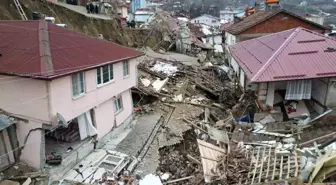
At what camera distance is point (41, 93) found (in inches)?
425

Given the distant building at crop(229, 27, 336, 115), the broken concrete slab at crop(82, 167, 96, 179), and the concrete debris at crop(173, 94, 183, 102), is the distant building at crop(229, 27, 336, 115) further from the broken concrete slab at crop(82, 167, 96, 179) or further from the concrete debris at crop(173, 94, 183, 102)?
the broken concrete slab at crop(82, 167, 96, 179)

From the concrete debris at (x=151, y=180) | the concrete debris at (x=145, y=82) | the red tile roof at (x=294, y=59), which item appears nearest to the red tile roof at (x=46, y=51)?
the concrete debris at (x=151, y=180)

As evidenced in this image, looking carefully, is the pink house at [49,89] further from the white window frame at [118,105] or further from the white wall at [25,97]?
the white window frame at [118,105]

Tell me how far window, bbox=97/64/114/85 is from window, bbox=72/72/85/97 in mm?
1437

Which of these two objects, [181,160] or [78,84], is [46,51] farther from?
[181,160]

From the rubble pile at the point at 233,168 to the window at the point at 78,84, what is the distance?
23.4 feet

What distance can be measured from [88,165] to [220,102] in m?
13.6

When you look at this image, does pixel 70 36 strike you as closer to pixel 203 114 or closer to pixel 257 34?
pixel 203 114

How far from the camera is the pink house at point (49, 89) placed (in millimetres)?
10945

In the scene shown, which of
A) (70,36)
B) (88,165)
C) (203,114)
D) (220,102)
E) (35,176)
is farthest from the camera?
(220,102)

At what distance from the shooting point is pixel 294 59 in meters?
16.2

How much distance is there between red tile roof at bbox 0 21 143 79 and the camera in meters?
10.9

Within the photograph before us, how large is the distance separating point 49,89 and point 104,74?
4303mm

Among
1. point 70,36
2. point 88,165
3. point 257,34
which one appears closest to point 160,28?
point 257,34
